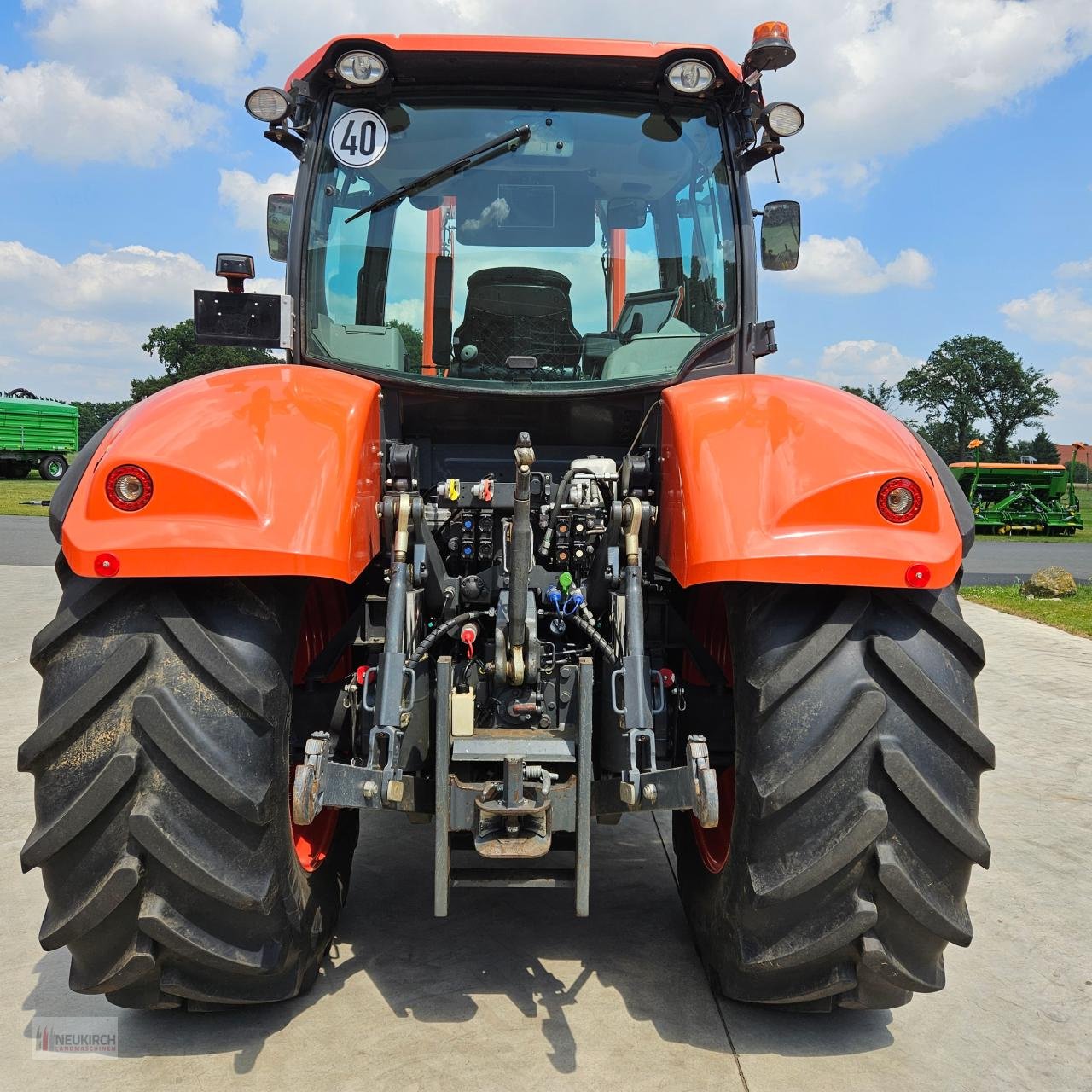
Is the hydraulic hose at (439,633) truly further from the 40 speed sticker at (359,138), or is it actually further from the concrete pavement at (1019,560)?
the concrete pavement at (1019,560)

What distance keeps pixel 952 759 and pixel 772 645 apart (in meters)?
0.50

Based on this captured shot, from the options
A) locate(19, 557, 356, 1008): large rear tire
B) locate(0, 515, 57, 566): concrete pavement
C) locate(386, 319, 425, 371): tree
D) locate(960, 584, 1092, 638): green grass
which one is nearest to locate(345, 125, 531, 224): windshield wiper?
locate(386, 319, 425, 371): tree

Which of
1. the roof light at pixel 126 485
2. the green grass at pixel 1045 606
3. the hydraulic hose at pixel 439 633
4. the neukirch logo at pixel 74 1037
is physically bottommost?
the neukirch logo at pixel 74 1037

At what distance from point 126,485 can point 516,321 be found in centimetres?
153

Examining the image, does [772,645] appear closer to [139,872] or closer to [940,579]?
[940,579]

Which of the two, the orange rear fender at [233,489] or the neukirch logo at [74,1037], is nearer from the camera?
the orange rear fender at [233,489]

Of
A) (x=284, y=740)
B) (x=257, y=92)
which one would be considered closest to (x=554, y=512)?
(x=284, y=740)

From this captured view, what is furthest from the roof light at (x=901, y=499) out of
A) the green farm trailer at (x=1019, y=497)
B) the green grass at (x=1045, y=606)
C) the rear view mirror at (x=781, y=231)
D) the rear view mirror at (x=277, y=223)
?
the green farm trailer at (x=1019, y=497)

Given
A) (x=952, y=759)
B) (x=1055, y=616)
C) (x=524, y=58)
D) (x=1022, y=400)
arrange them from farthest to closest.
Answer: (x=1022, y=400) → (x=1055, y=616) → (x=524, y=58) → (x=952, y=759)

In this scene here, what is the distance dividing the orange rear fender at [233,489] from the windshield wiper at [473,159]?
105cm

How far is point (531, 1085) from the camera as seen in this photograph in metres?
2.29

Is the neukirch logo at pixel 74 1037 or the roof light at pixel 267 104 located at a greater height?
the roof light at pixel 267 104

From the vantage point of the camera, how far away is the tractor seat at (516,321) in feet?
10.7

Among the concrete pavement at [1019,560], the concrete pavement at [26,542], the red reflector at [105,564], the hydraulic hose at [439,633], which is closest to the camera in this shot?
the red reflector at [105,564]
